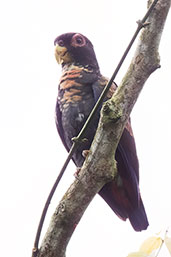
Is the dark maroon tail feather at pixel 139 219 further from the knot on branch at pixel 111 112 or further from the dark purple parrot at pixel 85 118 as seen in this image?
the knot on branch at pixel 111 112

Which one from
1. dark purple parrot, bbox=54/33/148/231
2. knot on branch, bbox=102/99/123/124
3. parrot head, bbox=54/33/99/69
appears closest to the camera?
knot on branch, bbox=102/99/123/124

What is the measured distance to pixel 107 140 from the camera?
248 cm

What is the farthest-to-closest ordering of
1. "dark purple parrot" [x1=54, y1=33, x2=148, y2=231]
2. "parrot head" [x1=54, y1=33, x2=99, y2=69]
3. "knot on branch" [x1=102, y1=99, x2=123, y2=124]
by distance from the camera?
"parrot head" [x1=54, y1=33, x2=99, y2=69] < "dark purple parrot" [x1=54, y1=33, x2=148, y2=231] < "knot on branch" [x1=102, y1=99, x2=123, y2=124]

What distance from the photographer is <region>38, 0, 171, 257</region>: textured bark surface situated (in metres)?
2.45

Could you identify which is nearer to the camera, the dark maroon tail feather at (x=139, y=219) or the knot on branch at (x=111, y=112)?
the knot on branch at (x=111, y=112)

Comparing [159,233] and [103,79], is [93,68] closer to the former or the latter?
[103,79]

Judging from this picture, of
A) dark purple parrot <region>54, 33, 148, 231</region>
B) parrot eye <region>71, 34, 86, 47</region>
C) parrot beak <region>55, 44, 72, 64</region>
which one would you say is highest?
parrot eye <region>71, 34, 86, 47</region>

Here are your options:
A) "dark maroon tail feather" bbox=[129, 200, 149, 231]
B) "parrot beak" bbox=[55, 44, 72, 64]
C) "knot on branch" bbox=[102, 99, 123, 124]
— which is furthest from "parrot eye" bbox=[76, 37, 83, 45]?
"knot on branch" bbox=[102, 99, 123, 124]

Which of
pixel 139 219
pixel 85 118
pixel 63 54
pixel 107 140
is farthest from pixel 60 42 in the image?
pixel 107 140

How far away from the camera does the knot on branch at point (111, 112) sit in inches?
93.3

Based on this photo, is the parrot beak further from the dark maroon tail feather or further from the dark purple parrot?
the dark maroon tail feather

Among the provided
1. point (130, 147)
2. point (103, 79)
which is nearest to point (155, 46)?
point (130, 147)

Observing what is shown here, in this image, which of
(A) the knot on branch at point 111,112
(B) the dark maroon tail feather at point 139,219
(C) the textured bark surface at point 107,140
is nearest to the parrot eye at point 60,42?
(B) the dark maroon tail feather at point 139,219

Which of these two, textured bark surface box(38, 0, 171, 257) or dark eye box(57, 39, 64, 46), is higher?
dark eye box(57, 39, 64, 46)
